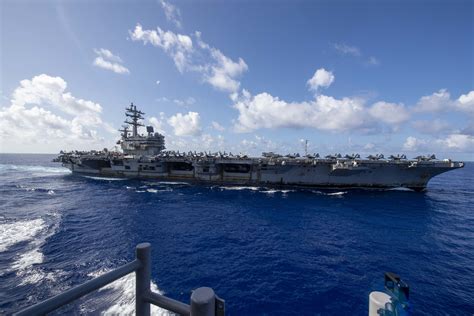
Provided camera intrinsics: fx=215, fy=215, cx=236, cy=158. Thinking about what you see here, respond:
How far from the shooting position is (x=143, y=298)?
226 cm

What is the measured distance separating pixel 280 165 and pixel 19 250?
29.3 metres

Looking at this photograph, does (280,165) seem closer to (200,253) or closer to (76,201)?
(200,253)

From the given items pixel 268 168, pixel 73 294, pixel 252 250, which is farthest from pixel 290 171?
pixel 73 294

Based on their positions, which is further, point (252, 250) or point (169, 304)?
point (252, 250)

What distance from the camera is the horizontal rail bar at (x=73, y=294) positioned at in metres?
1.50

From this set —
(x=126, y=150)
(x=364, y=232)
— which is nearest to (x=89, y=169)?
(x=126, y=150)

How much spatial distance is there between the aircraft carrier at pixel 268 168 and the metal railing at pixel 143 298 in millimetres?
31859

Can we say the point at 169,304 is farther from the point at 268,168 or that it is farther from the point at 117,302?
the point at 268,168

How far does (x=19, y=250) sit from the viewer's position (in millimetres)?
13148

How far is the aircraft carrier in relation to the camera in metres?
31.1

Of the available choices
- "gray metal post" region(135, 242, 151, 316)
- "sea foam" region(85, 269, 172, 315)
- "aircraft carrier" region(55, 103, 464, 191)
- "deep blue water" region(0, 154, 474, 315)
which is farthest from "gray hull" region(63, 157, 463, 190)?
"gray metal post" region(135, 242, 151, 316)

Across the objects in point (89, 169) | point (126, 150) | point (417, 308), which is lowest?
point (417, 308)

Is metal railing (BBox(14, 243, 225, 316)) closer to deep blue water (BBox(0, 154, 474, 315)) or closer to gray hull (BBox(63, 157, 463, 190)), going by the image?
deep blue water (BBox(0, 154, 474, 315))

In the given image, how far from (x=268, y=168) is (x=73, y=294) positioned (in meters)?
33.8
